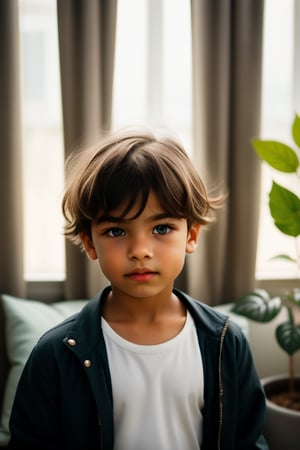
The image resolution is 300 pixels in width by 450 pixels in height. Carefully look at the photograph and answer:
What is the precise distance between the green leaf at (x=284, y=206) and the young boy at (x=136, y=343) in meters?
0.50

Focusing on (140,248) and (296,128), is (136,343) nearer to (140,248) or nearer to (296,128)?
(140,248)

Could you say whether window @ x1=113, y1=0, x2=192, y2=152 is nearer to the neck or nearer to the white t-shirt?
the neck

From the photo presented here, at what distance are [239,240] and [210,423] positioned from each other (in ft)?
3.11

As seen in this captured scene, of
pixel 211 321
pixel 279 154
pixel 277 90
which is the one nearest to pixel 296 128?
pixel 279 154

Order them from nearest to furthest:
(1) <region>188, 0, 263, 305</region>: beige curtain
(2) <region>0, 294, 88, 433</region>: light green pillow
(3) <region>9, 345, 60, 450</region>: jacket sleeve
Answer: (3) <region>9, 345, 60, 450</region>: jacket sleeve, (2) <region>0, 294, 88, 433</region>: light green pillow, (1) <region>188, 0, 263, 305</region>: beige curtain

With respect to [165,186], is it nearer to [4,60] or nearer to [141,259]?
[141,259]

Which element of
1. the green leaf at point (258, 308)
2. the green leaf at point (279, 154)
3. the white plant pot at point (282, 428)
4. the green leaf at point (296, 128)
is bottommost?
the white plant pot at point (282, 428)

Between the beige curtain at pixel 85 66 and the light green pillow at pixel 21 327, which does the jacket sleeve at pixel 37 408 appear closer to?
the light green pillow at pixel 21 327

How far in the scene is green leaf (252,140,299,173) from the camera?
5.82 ft

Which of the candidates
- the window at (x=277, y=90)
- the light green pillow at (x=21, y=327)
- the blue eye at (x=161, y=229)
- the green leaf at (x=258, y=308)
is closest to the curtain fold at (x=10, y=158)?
the light green pillow at (x=21, y=327)

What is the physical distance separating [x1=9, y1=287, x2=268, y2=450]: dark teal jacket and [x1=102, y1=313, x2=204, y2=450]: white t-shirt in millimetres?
25

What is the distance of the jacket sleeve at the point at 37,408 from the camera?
1.23m

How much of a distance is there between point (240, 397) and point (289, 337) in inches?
22.9

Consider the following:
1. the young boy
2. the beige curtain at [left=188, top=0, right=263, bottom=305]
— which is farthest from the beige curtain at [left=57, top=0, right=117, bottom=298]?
the young boy
